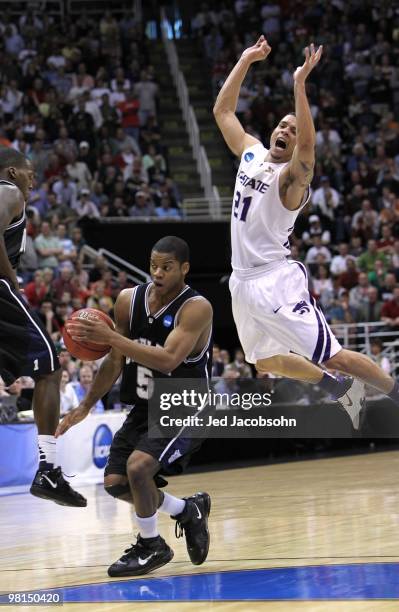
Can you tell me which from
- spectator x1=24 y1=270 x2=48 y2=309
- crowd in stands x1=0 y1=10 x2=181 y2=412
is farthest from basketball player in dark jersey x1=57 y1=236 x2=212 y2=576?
spectator x1=24 y1=270 x2=48 y2=309

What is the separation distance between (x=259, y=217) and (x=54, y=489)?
2.15 meters

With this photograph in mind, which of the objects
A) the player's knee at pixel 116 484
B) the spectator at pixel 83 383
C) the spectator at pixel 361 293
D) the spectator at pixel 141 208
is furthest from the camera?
the spectator at pixel 141 208

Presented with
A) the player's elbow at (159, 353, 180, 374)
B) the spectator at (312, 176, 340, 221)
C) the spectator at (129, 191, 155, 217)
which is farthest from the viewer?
the spectator at (312, 176, 340, 221)

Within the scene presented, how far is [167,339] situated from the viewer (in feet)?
21.2

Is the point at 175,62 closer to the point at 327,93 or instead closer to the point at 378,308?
the point at 327,93

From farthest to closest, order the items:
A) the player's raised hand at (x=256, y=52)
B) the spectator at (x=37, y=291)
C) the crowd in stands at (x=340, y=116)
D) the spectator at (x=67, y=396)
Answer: the crowd in stands at (x=340, y=116)
the spectator at (x=37, y=291)
the spectator at (x=67, y=396)
the player's raised hand at (x=256, y=52)

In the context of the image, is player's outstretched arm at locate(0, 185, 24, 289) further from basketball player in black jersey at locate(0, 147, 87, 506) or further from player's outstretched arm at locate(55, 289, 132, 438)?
player's outstretched arm at locate(55, 289, 132, 438)

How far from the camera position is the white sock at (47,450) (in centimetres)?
631

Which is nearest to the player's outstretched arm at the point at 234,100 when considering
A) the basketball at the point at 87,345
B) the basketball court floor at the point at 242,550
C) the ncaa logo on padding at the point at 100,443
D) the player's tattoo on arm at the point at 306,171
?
the player's tattoo on arm at the point at 306,171

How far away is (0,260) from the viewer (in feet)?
20.4

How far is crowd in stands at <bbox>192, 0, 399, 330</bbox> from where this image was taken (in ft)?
59.6

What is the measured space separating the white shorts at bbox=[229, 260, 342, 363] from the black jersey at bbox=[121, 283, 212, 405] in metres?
0.42

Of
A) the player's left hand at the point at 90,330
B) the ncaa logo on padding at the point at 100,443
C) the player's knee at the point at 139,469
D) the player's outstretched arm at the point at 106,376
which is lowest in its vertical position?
the ncaa logo on padding at the point at 100,443

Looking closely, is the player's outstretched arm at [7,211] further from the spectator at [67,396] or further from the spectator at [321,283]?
the spectator at [321,283]
